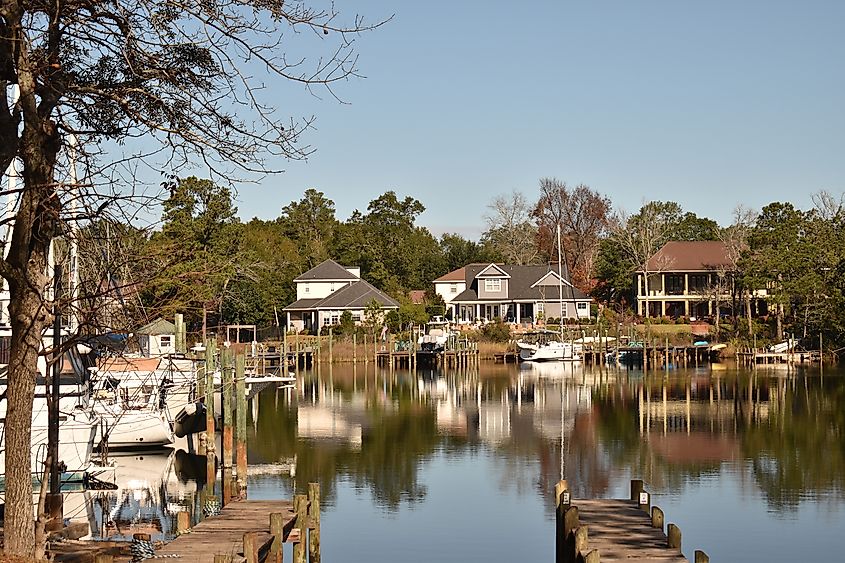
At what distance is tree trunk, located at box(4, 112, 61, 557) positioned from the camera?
41.9 ft

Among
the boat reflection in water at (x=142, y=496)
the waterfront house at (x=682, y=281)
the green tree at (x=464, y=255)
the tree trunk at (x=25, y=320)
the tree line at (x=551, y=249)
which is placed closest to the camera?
the tree trunk at (x=25, y=320)

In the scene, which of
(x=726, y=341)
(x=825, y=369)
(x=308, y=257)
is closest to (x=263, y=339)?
(x=308, y=257)

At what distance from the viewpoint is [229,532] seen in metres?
16.6

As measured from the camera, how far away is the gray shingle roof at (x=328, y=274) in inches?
3760

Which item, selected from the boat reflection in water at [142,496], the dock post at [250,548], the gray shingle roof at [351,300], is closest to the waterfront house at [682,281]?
the gray shingle roof at [351,300]

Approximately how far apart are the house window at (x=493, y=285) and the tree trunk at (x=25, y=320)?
82.2m

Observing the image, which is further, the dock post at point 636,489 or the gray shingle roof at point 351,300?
the gray shingle roof at point 351,300

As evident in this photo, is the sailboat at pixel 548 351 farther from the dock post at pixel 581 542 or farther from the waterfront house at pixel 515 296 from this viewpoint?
the dock post at pixel 581 542

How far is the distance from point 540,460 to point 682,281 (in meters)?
60.8

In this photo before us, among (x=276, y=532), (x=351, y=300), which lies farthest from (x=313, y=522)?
(x=351, y=300)

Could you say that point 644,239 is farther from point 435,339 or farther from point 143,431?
point 143,431

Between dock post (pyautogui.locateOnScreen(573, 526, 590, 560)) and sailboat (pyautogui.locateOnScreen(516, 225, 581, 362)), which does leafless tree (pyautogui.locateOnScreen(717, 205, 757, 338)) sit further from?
dock post (pyautogui.locateOnScreen(573, 526, 590, 560))

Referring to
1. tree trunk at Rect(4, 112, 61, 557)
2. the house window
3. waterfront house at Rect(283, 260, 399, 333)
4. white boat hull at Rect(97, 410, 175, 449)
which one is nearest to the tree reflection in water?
white boat hull at Rect(97, 410, 175, 449)

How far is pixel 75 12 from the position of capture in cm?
1262
